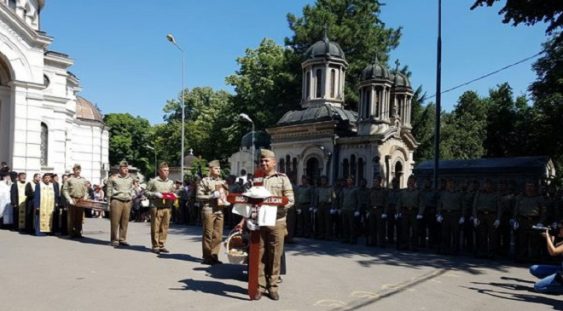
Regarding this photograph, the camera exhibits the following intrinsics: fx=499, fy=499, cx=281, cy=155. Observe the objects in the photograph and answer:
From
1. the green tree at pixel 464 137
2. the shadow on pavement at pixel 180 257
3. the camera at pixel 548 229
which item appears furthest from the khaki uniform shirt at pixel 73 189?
the green tree at pixel 464 137

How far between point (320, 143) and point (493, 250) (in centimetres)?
2134

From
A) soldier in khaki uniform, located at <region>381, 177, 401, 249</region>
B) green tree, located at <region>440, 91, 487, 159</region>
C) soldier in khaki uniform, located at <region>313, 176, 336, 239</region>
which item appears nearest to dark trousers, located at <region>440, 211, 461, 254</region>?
soldier in khaki uniform, located at <region>381, 177, 401, 249</region>

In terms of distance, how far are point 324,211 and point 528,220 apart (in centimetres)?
645

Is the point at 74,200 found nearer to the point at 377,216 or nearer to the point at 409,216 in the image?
the point at 377,216

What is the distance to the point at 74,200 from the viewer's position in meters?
15.0

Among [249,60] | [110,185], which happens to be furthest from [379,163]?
[249,60]

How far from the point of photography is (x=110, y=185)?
13359 mm

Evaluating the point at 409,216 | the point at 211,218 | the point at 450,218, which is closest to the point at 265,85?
the point at 409,216

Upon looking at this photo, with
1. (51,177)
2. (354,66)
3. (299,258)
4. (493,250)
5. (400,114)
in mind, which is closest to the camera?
(299,258)

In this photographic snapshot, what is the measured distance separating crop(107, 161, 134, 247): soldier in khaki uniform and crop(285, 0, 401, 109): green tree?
111 feet

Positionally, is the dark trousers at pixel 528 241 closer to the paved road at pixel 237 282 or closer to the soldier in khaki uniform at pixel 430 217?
the paved road at pixel 237 282

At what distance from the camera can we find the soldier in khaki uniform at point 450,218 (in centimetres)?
1345

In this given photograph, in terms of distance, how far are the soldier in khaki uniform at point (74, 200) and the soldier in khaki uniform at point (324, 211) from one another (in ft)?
24.7

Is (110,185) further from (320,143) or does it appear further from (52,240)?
(320,143)
